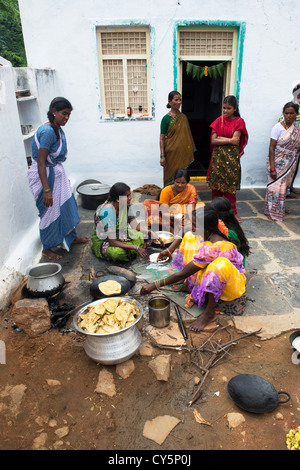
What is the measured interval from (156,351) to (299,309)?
1.53 metres

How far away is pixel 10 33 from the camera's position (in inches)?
465

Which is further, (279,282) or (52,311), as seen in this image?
(279,282)

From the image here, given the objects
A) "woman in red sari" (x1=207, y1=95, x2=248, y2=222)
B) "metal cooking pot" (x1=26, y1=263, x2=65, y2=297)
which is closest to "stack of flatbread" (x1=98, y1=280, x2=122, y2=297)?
"metal cooking pot" (x1=26, y1=263, x2=65, y2=297)

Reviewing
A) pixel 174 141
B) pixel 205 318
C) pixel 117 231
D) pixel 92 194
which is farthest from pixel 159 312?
pixel 174 141

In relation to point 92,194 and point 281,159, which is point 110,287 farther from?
point 281,159

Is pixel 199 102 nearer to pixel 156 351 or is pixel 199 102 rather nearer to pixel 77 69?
pixel 77 69

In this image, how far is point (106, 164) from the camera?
683cm

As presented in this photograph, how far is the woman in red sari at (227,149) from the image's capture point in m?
5.04

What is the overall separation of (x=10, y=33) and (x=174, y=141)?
31.4ft

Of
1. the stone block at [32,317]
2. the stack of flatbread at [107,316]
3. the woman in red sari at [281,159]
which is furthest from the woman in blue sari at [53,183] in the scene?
the woman in red sari at [281,159]

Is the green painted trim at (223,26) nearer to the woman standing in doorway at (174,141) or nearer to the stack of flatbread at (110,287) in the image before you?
the woman standing in doorway at (174,141)

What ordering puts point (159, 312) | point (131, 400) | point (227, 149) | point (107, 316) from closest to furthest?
point (131, 400) → point (107, 316) → point (159, 312) → point (227, 149)

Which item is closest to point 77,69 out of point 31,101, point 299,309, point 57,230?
point 31,101

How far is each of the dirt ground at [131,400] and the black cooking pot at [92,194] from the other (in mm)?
3272
